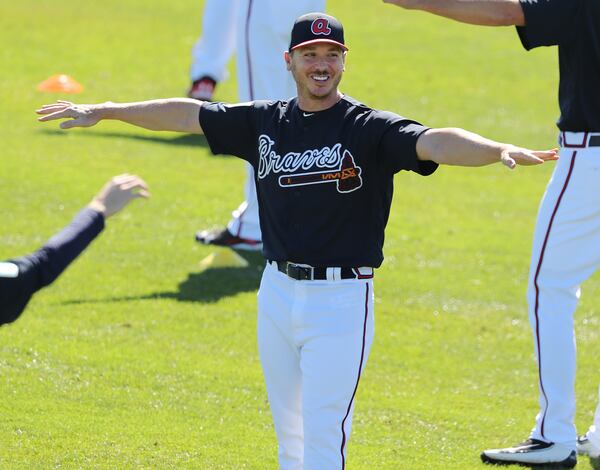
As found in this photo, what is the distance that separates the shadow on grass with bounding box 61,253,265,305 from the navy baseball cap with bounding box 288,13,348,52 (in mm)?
3887

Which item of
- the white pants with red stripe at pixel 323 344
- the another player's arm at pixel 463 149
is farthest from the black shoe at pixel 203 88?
the another player's arm at pixel 463 149

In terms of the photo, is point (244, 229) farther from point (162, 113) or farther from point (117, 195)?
point (117, 195)

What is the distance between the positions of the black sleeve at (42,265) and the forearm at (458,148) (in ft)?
4.44

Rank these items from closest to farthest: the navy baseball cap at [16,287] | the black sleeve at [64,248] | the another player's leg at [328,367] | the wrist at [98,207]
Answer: the navy baseball cap at [16,287] → the black sleeve at [64,248] → the wrist at [98,207] → the another player's leg at [328,367]

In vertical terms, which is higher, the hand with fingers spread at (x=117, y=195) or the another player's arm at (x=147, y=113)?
the another player's arm at (x=147, y=113)

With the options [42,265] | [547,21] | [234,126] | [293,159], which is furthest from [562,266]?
[42,265]

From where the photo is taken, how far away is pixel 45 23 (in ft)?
60.4

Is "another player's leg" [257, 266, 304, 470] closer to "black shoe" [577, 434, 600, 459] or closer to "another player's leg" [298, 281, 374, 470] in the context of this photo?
"another player's leg" [298, 281, 374, 470]

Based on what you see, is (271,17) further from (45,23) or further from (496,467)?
(45,23)

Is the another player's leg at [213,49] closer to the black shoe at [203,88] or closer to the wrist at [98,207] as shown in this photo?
the black shoe at [203,88]

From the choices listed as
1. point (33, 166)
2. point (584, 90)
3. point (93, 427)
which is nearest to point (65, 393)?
point (93, 427)

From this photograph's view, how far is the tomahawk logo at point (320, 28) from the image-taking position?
5246mm

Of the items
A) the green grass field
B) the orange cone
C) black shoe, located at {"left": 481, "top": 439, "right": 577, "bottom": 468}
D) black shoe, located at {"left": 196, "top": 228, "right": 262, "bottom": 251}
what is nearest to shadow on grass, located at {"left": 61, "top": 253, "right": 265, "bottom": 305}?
the green grass field

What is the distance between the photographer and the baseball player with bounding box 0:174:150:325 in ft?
14.8
